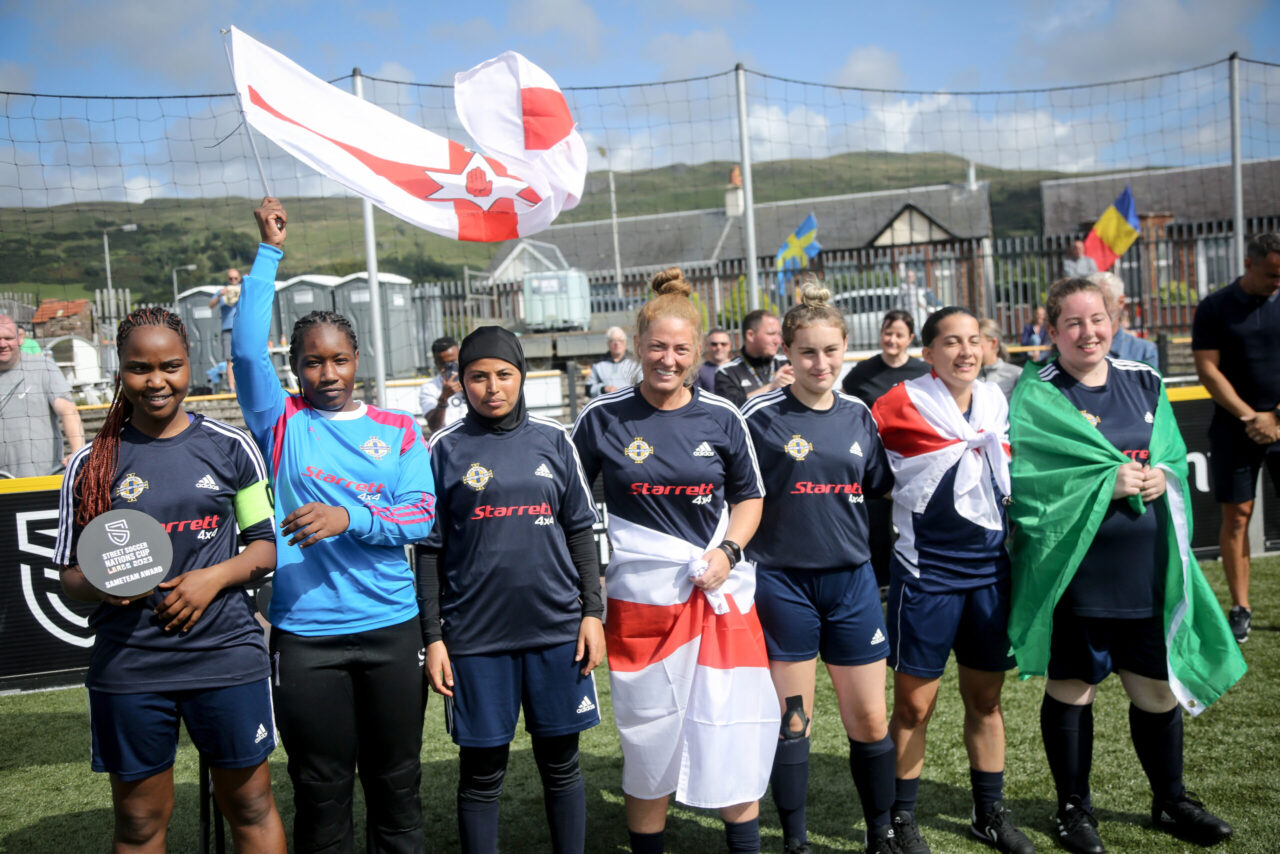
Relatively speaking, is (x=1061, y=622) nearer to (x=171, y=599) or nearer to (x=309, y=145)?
(x=171, y=599)

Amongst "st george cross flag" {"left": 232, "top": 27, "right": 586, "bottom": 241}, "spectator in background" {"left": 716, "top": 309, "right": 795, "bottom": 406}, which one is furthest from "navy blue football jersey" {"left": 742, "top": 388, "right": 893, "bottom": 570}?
"spectator in background" {"left": 716, "top": 309, "right": 795, "bottom": 406}

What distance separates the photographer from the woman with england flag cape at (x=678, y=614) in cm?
307

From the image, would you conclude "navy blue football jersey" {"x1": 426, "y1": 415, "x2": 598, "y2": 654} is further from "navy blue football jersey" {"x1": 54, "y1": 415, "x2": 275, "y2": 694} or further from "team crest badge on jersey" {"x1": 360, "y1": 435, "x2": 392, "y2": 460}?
"navy blue football jersey" {"x1": 54, "y1": 415, "x2": 275, "y2": 694}

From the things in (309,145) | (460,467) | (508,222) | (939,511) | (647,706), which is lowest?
(647,706)

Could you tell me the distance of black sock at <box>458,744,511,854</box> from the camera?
2.93 m

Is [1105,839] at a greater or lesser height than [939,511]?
lesser

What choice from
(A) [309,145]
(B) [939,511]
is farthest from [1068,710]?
(A) [309,145]

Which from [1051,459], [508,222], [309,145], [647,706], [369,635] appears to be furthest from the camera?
[508,222]

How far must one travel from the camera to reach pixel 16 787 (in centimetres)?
433

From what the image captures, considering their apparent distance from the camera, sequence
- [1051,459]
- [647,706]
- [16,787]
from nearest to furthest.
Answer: [647,706], [1051,459], [16,787]

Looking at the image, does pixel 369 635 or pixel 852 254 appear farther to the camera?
pixel 852 254

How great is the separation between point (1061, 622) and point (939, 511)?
587mm

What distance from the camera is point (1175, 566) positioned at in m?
3.29

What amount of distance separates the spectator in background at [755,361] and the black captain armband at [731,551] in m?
3.09
